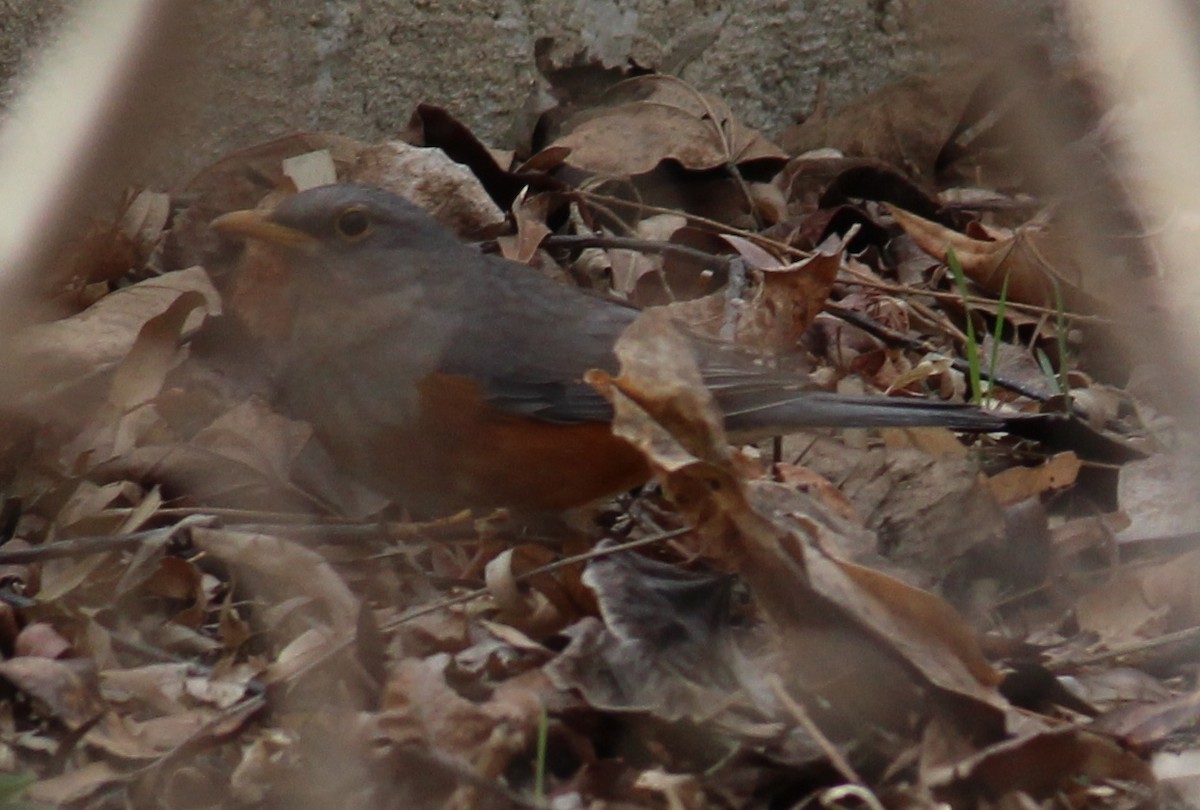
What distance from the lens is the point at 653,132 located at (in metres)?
6.70

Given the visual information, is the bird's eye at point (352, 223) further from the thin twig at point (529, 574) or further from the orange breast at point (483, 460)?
the thin twig at point (529, 574)

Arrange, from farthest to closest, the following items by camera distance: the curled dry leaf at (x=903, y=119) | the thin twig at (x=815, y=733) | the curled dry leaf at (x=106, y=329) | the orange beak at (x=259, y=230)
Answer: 1. the curled dry leaf at (x=903, y=119)
2. the orange beak at (x=259, y=230)
3. the curled dry leaf at (x=106, y=329)
4. the thin twig at (x=815, y=733)

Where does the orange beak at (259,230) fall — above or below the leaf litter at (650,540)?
above

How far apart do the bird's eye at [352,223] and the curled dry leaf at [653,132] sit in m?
1.45

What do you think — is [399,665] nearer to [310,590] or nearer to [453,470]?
[310,590]

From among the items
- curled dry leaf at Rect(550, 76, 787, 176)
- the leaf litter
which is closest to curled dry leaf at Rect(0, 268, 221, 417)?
the leaf litter

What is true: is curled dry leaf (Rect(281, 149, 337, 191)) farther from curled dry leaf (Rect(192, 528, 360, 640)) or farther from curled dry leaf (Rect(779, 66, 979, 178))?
curled dry leaf (Rect(779, 66, 979, 178))

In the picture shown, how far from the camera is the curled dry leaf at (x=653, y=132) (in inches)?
262

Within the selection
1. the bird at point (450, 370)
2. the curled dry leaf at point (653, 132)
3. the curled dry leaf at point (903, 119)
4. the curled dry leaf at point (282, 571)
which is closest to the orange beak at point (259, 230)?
the bird at point (450, 370)

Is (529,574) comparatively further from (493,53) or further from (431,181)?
(493,53)

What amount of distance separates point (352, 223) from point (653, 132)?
1.83 metres

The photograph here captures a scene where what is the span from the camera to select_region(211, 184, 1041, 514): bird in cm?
479

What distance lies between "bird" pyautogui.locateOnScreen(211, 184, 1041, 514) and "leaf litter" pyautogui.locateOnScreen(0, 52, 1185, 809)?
164 millimetres

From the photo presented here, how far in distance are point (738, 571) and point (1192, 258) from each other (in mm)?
2455
